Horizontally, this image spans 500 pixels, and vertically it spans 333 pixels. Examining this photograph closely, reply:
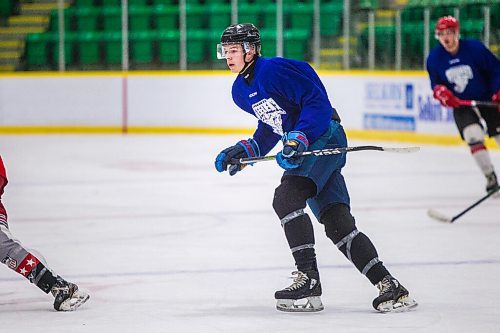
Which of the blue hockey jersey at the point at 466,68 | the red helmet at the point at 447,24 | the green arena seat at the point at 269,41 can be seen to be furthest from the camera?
the green arena seat at the point at 269,41

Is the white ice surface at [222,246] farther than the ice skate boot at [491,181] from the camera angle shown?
No

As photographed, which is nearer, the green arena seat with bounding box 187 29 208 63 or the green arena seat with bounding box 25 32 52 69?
the green arena seat with bounding box 187 29 208 63

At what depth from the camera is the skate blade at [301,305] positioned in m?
3.77

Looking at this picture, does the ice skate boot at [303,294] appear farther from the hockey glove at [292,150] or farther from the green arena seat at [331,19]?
the green arena seat at [331,19]

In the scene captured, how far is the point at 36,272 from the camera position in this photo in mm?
3787

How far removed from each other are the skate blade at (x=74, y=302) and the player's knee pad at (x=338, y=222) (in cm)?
87

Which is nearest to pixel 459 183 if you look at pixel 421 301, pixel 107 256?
pixel 107 256

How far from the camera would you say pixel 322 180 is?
3781 mm

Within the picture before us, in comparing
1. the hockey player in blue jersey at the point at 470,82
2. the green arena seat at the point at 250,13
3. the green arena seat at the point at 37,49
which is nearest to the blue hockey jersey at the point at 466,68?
the hockey player in blue jersey at the point at 470,82

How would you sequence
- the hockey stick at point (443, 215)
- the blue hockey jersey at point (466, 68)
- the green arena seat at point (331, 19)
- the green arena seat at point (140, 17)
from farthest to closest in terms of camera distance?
the green arena seat at point (140, 17) → the green arena seat at point (331, 19) → the blue hockey jersey at point (466, 68) → the hockey stick at point (443, 215)

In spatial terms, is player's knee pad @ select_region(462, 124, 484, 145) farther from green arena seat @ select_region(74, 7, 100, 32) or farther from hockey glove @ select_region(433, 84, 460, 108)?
green arena seat @ select_region(74, 7, 100, 32)

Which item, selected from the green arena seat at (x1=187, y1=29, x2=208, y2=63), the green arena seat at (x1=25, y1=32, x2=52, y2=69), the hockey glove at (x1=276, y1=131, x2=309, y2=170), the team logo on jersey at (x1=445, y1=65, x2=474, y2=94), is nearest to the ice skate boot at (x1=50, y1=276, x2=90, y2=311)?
the hockey glove at (x1=276, y1=131, x2=309, y2=170)

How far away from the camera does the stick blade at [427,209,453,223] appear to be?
610 cm

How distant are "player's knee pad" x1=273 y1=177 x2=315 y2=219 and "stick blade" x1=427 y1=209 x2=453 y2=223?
2462 millimetres
